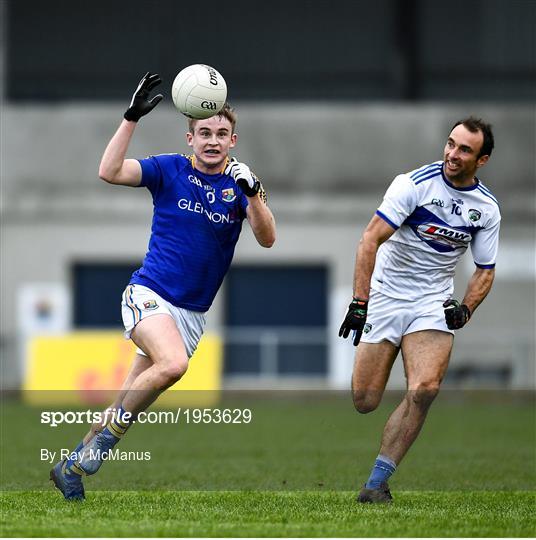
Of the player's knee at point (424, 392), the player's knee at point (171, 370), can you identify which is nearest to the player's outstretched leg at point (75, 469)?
the player's knee at point (171, 370)

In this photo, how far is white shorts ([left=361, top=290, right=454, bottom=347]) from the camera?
846cm

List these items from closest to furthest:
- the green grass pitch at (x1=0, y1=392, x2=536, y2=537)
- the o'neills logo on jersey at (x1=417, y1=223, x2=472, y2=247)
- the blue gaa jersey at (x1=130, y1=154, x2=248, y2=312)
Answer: the green grass pitch at (x1=0, y1=392, x2=536, y2=537) → the blue gaa jersey at (x1=130, y1=154, x2=248, y2=312) → the o'neills logo on jersey at (x1=417, y1=223, x2=472, y2=247)

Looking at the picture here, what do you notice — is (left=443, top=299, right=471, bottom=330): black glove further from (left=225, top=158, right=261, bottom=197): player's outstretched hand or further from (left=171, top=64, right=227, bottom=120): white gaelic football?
(left=171, top=64, right=227, bottom=120): white gaelic football

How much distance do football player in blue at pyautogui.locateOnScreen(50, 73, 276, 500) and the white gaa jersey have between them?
952 millimetres

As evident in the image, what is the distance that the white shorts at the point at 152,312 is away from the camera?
313 inches

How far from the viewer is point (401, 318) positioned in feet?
28.0

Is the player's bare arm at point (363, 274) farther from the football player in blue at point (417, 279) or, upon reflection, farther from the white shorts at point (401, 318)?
the white shorts at point (401, 318)

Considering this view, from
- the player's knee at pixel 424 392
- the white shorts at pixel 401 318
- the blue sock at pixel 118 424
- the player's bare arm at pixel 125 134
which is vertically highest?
the player's bare arm at pixel 125 134

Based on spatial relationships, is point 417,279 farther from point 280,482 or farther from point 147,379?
point 280,482

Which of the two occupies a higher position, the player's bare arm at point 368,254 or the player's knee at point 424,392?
the player's bare arm at point 368,254

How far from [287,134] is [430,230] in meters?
19.0

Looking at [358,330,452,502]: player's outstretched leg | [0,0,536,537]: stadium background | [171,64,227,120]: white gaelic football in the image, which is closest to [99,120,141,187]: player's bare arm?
[171,64,227,120]: white gaelic football

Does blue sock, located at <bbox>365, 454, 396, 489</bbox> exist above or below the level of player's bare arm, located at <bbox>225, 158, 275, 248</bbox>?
below

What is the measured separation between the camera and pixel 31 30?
93.1 feet
